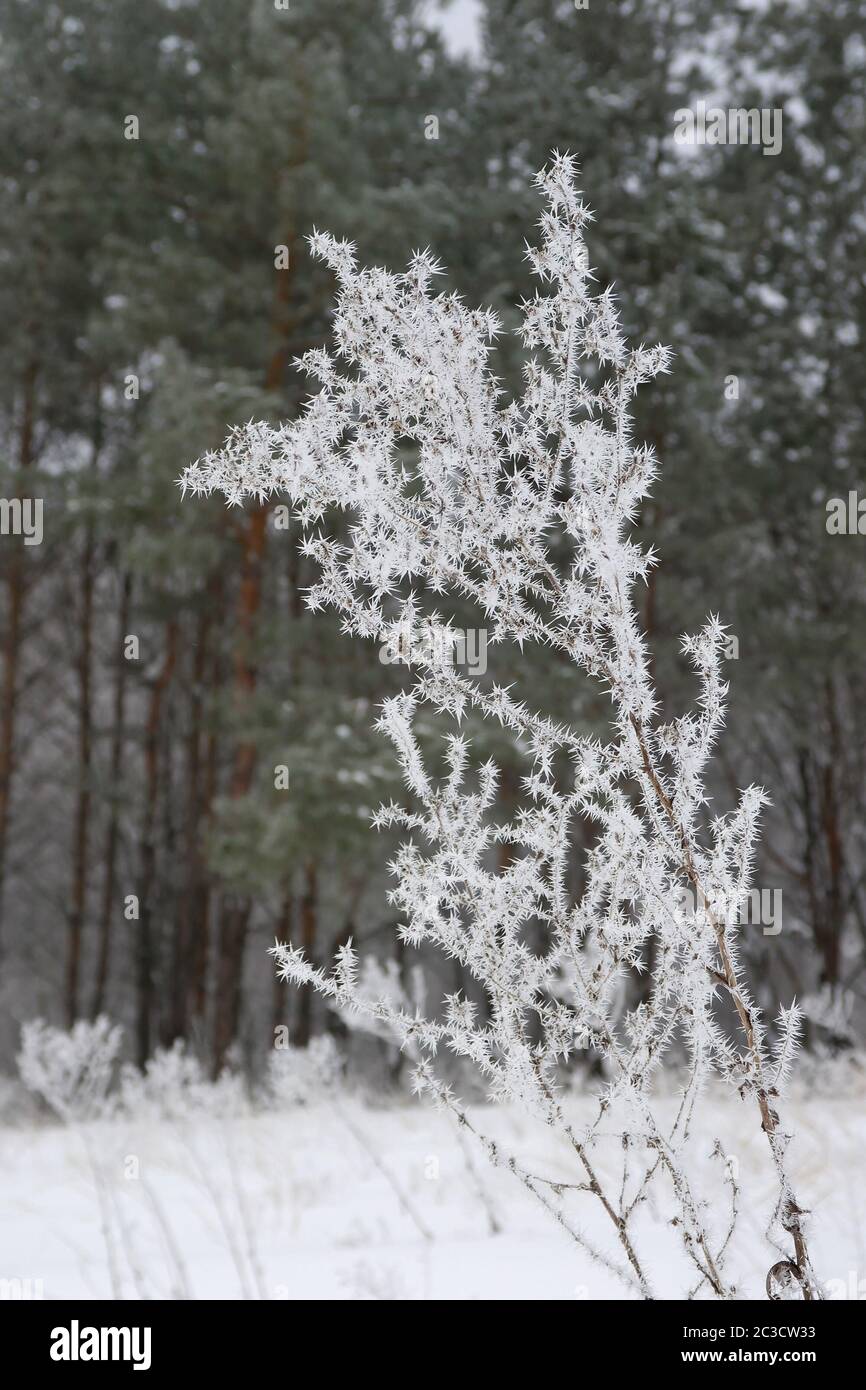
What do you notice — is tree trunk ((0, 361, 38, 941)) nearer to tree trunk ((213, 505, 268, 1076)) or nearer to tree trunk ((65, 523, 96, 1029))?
tree trunk ((65, 523, 96, 1029))

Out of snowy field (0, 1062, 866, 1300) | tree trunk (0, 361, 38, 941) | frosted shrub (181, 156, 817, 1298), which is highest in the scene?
tree trunk (0, 361, 38, 941)

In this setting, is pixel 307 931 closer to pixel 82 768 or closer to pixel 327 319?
pixel 82 768

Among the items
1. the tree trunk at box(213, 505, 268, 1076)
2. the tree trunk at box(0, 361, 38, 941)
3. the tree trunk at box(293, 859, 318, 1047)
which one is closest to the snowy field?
the tree trunk at box(213, 505, 268, 1076)

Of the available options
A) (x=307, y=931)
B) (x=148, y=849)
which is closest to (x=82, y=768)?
(x=148, y=849)

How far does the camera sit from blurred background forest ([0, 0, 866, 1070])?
8.59 m

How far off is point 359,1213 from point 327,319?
7812mm

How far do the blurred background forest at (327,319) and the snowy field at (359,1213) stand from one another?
2.63m

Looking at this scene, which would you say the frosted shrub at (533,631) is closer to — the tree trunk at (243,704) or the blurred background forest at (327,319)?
the blurred background forest at (327,319)

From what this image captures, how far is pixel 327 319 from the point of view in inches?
385

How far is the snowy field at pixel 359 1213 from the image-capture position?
2739mm

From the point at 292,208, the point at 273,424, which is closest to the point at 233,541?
the point at 273,424

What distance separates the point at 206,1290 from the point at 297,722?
594 cm

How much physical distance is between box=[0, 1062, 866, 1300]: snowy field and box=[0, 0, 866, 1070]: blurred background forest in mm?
2627

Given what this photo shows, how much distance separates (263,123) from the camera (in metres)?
8.45
